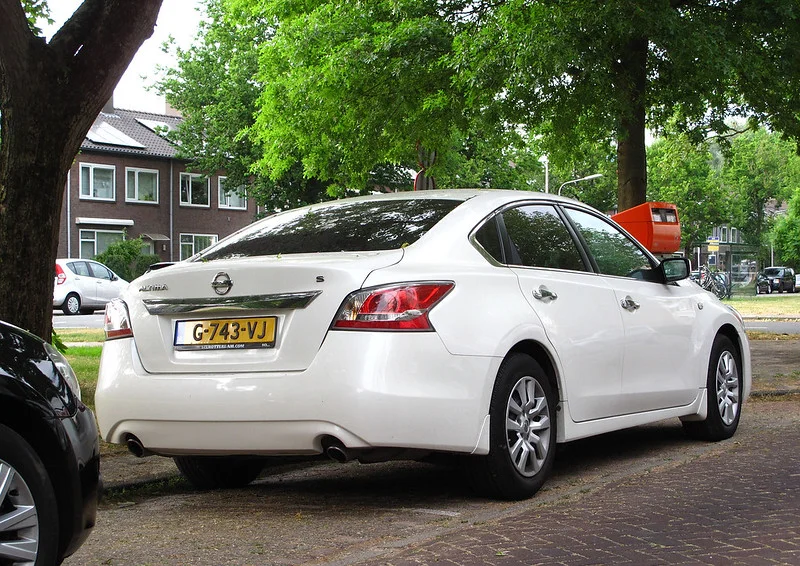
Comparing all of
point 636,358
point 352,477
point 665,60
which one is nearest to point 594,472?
point 636,358

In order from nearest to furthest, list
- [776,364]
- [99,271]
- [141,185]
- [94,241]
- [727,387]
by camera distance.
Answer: [727,387], [776,364], [99,271], [94,241], [141,185]

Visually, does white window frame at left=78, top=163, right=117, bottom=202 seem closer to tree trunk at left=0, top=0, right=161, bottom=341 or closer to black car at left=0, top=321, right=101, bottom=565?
tree trunk at left=0, top=0, right=161, bottom=341

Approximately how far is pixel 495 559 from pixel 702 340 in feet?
11.8

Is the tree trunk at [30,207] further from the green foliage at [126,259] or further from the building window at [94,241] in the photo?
the building window at [94,241]

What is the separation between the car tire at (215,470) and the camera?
20.2 ft

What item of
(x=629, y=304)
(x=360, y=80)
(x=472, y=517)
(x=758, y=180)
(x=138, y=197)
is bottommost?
(x=472, y=517)

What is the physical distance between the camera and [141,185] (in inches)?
2096

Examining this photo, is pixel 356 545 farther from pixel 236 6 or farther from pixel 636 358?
Answer: pixel 236 6

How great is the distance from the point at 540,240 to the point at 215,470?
7.16 feet

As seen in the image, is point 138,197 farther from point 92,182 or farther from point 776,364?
point 776,364

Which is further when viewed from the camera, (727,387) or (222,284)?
(727,387)

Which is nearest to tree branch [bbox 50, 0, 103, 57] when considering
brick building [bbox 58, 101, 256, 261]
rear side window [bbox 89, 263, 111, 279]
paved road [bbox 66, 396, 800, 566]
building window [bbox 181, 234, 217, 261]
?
paved road [bbox 66, 396, 800, 566]

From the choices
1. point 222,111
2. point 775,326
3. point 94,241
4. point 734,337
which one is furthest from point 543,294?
point 94,241

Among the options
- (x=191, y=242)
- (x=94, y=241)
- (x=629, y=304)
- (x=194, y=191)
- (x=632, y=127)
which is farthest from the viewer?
(x=194, y=191)
